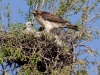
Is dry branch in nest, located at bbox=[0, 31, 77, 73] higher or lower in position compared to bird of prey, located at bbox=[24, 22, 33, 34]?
lower

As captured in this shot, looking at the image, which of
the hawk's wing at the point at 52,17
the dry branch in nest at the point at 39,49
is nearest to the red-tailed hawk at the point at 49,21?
the hawk's wing at the point at 52,17

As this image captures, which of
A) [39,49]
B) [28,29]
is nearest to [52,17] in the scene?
[28,29]

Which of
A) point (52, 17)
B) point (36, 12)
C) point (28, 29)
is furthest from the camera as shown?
point (36, 12)

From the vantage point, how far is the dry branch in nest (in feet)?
44.7

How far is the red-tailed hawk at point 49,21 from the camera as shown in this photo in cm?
1497

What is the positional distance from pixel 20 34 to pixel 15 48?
0.34m

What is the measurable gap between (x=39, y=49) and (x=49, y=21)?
5.32 ft

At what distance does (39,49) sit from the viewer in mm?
13727

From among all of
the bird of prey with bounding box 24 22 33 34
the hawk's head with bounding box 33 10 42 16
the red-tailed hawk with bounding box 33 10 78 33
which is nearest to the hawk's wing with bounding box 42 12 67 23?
the red-tailed hawk with bounding box 33 10 78 33

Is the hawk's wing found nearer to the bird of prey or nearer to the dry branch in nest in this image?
the bird of prey

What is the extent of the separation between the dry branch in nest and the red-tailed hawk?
1.04m

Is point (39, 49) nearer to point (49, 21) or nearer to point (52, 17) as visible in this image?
point (52, 17)

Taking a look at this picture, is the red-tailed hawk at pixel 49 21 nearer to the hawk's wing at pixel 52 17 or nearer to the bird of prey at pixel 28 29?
the hawk's wing at pixel 52 17

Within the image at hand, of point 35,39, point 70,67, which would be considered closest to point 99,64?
point 70,67
